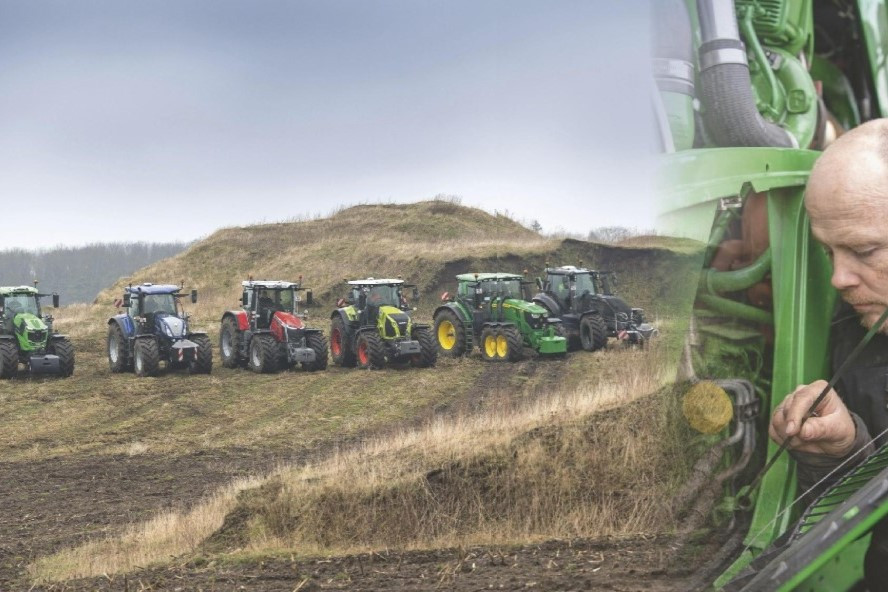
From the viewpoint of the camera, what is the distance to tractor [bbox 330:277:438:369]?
1127 centimetres

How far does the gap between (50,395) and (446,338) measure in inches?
180

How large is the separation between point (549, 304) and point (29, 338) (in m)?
5.89

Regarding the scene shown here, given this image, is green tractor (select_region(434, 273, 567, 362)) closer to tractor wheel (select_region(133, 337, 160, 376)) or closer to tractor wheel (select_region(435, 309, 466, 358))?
tractor wheel (select_region(435, 309, 466, 358))

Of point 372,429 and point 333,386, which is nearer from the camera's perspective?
point 372,429

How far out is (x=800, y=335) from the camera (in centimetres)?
152

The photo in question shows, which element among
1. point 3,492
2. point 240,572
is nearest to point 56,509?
point 3,492

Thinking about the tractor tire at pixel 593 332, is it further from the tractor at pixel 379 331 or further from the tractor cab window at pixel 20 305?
the tractor cab window at pixel 20 305

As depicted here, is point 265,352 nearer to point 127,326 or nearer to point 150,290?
point 150,290

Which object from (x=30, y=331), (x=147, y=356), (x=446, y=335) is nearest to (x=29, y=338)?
(x=30, y=331)

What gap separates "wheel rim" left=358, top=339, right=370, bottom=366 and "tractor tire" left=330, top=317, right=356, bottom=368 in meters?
0.20

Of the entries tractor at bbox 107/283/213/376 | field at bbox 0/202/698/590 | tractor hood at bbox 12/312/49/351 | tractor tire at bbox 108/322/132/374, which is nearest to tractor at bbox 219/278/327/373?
field at bbox 0/202/698/590

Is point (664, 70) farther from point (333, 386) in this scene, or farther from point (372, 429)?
point (333, 386)

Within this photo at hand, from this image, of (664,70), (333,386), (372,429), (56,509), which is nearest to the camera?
(664,70)

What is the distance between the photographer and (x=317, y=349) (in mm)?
11469
